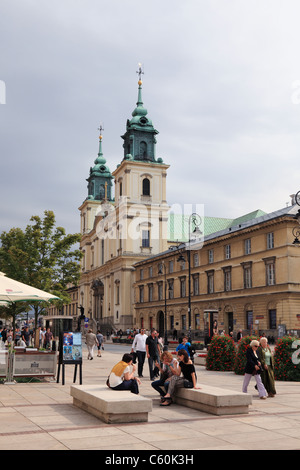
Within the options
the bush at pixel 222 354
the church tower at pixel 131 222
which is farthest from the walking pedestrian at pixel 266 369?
the church tower at pixel 131 222

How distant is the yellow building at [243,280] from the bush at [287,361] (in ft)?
59.8

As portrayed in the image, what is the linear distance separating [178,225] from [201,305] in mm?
39743

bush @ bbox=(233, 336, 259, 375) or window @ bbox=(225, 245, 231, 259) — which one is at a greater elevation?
window @ bbox=(225, 245, 231, 259)

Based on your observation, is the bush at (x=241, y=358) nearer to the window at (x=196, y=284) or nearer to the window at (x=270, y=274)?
the window at (x=270, y=274)

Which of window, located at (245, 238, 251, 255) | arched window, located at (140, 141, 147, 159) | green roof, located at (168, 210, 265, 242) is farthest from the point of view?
green roof, located at (168, 210, 265, 242)

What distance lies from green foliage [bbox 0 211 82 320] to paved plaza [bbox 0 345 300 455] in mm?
24836

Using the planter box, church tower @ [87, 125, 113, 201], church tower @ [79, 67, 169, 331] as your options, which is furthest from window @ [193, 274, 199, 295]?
church tower @ [87, 125, 113, 201]

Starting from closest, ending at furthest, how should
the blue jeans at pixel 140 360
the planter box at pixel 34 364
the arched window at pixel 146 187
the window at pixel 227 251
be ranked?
the planter box at pixel 34 364
the blue jeans at pixel 140 360
the window at pixel 227 251
the arched window at pixel 146 187

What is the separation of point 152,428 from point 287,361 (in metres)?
9.62

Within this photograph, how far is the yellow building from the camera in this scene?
42.5 m

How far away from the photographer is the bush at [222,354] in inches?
831

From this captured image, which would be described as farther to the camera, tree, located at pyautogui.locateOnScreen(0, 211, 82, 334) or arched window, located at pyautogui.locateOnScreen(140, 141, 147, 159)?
arched window, located at pyautogui.locateOnScreen(140, 141, 147, 159)

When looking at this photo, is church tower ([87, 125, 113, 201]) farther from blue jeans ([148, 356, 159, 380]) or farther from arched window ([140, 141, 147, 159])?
blue jeans ([148, 356, 159, 380])

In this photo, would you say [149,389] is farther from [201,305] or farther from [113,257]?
[113,257]
